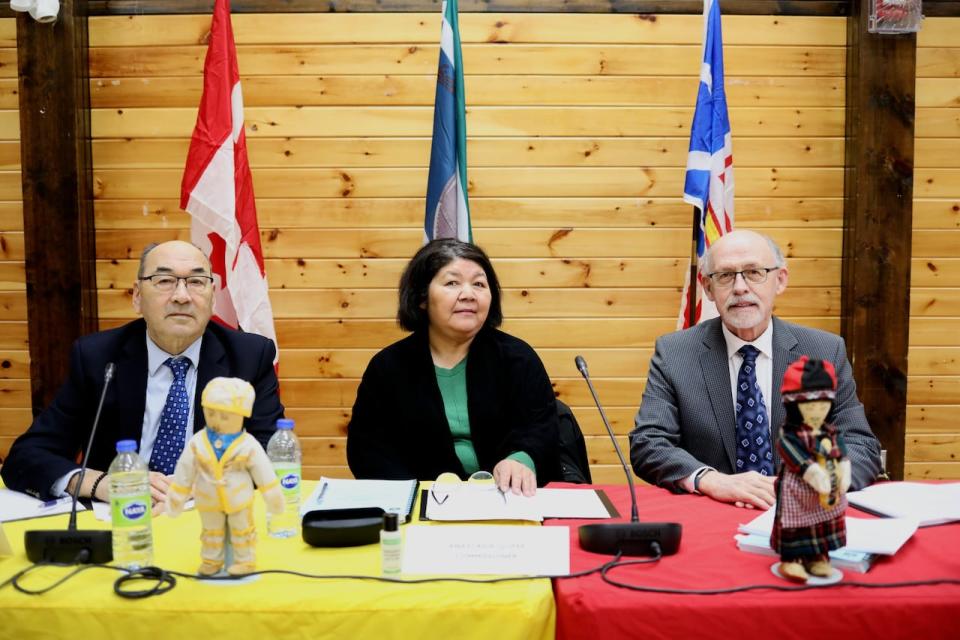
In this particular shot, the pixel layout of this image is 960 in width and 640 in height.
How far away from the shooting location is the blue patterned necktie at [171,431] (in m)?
1.89

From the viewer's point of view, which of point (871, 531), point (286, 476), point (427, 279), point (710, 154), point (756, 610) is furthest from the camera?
point (710, 154)

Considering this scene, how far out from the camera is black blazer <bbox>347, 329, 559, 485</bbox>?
2.11 metres

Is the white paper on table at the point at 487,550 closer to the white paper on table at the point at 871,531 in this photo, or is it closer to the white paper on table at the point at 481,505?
the white paper on table at the point at 481,505

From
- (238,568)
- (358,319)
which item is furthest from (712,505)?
(358,319)

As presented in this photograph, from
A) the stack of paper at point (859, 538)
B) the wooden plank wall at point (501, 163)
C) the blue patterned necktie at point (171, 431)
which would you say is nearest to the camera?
the stack of paper at point (859, 538)

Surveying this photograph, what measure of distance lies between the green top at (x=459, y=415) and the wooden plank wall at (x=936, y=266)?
85.6 inches

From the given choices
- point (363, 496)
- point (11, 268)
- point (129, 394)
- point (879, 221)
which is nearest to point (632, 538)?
point (363, 496)

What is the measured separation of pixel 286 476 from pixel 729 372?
1135mm

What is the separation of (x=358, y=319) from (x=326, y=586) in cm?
209

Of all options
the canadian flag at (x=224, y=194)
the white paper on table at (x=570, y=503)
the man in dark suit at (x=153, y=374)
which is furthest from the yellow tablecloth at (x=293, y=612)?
the canadian flag at (x=224, y=194)

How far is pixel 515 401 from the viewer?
217 cm

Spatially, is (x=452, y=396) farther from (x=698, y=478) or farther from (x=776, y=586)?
(x=776, y=586)

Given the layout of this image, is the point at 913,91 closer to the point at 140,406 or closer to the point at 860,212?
the point at 860,212

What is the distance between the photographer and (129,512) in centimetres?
127
